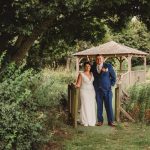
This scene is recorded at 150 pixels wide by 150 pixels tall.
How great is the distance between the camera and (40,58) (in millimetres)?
15445

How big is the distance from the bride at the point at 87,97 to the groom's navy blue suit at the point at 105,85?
164mm

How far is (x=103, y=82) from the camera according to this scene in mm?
13789

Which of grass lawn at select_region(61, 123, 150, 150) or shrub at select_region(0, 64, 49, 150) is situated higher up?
shrub at select_region(0, 64, 49, 150)

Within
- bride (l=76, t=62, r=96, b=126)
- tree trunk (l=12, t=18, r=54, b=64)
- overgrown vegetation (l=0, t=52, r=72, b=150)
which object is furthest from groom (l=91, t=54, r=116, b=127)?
overgrown vegetation (l=0, t=52, r=72, b=150)

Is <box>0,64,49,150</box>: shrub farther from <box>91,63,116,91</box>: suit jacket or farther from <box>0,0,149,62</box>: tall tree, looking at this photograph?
<box>91,63,116,91</box>: suit jacket

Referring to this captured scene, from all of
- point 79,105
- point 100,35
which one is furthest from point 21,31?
point 100,35

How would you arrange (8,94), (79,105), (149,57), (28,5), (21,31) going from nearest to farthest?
(8,94) → (28,5) → (21,31) → (79,105) → (149,57)

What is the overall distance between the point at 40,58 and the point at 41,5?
4791 mm

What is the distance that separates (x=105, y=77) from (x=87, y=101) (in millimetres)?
939

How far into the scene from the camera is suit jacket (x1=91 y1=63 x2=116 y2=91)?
45.1 feet

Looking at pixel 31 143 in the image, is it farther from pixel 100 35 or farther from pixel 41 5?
pixel 100 35

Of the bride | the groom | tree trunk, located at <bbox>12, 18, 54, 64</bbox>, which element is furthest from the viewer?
the bride

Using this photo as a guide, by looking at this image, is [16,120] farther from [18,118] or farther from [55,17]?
[55,17]

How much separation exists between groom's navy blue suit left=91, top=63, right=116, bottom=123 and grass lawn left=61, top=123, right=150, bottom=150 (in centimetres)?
47
